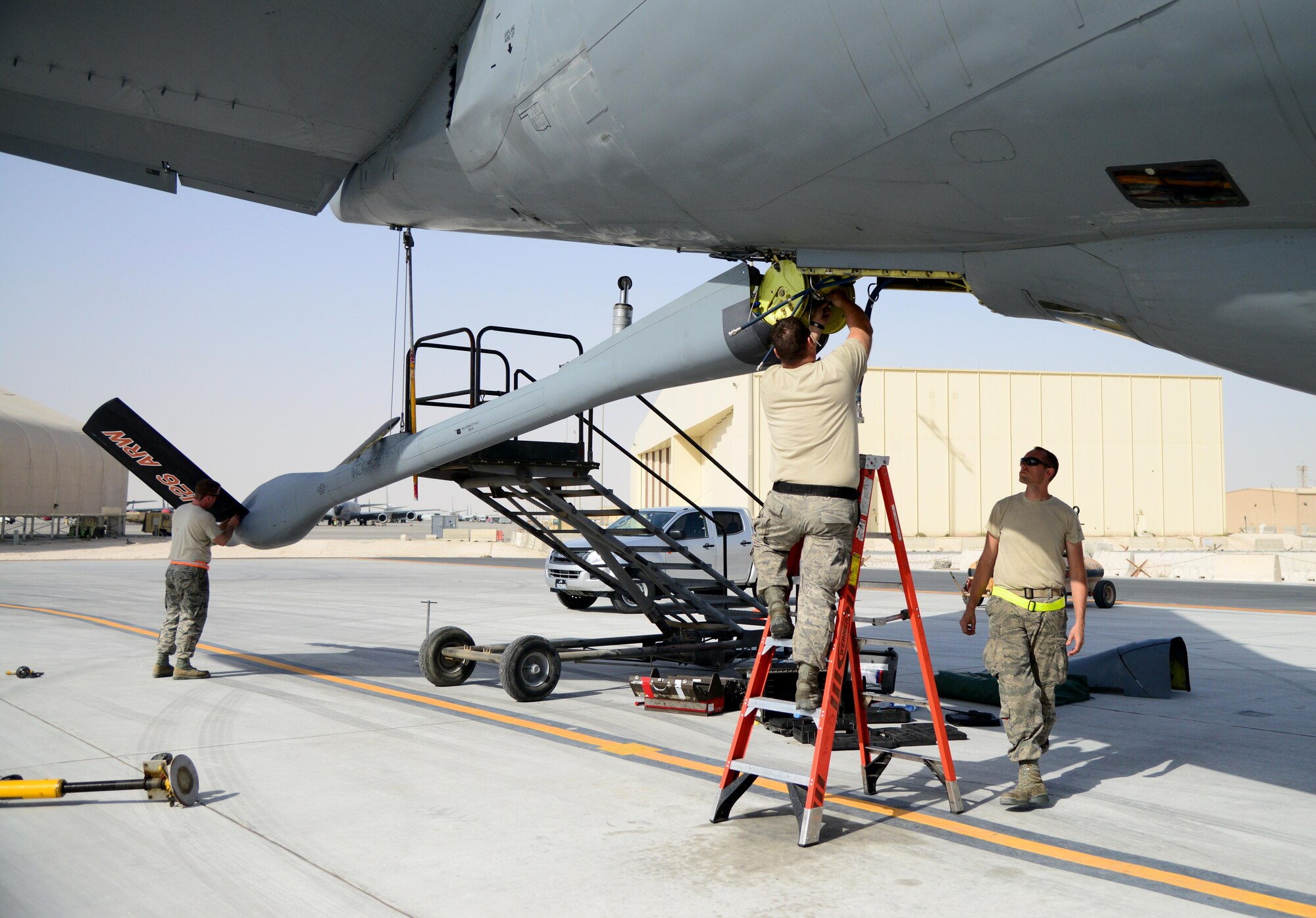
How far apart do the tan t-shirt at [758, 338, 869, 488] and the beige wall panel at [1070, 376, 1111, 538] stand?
1795 inches

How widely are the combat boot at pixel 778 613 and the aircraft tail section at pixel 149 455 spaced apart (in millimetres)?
6605

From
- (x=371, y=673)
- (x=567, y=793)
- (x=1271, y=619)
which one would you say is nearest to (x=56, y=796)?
(x=567, y=793)

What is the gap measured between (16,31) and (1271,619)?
1840cm

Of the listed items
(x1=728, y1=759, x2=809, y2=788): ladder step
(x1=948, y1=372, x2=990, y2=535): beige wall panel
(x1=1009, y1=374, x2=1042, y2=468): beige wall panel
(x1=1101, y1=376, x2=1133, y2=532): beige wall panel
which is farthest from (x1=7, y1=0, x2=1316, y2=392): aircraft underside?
(x1=1101, y1=376, x2=1133, y2=532): beige wall panel

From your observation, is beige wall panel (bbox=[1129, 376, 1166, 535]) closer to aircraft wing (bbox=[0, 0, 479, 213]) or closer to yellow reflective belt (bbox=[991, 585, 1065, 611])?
yellow reflective belt (bbox=[991, 585, 1065, 611])

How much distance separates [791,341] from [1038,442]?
44.9m

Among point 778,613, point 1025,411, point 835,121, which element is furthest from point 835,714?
point 1025,411

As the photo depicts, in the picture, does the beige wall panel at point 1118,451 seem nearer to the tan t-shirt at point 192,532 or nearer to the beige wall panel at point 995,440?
the beige wall panel at point 995,440

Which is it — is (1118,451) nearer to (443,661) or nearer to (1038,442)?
(1038,442)

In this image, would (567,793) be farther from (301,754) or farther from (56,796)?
(56,796)

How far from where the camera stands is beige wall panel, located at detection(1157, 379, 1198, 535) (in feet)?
153

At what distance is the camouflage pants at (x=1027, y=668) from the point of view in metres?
5.11

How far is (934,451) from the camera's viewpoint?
45188mm

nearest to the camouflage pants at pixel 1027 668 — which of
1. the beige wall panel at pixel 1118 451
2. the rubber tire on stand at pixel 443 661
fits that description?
the rubber tire on stand at pixel 443 661
